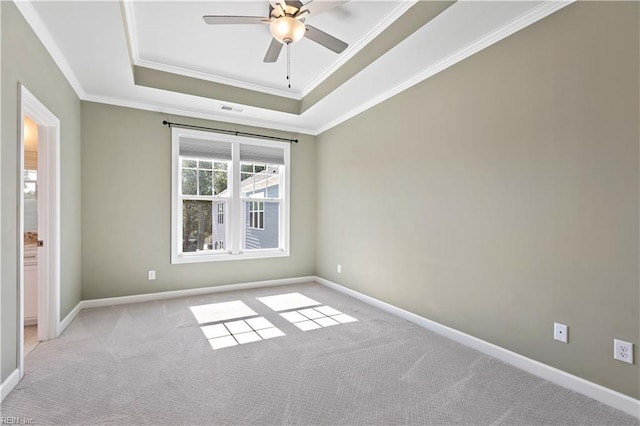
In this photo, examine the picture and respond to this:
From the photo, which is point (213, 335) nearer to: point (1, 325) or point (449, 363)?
point (1, 325)

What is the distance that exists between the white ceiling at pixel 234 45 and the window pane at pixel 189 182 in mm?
853

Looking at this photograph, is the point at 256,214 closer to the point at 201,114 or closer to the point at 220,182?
the point at 220,182

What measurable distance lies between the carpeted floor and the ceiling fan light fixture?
8.33 ft

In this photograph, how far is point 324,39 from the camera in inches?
102

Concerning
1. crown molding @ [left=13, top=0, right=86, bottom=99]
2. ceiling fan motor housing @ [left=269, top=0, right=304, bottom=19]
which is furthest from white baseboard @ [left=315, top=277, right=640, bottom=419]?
crown molding @ [left=13, top=0, right=86, bottom=99]

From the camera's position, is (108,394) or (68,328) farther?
(68,328)

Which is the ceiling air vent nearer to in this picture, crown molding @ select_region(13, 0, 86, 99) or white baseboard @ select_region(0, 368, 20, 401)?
crown molding @ select_region(13, 0, 86, 99)

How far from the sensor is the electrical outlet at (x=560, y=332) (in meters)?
2.23

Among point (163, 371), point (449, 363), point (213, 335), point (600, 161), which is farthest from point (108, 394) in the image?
point (600, 161)

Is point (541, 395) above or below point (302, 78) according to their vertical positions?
below

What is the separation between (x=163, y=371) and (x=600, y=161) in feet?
11.1

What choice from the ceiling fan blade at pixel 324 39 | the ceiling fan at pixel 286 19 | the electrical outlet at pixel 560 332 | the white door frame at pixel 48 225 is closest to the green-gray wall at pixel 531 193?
the electrical outlet at pixel 560 332

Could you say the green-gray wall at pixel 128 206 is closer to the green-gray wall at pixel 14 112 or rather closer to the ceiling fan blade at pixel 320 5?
the green-gray wall at pixel 14 112

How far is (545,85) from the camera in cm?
236
